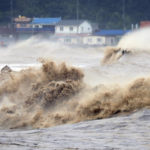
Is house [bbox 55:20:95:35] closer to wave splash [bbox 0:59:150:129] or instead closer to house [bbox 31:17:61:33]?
house [bbox 31:17:61:33]

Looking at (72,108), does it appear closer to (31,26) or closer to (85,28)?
(85,28)

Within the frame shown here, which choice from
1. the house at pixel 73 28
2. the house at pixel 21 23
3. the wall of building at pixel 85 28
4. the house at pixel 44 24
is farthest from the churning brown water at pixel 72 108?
the house at pixel 21 23

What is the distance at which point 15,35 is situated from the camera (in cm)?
5828

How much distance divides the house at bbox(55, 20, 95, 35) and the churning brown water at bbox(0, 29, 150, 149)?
3937cm

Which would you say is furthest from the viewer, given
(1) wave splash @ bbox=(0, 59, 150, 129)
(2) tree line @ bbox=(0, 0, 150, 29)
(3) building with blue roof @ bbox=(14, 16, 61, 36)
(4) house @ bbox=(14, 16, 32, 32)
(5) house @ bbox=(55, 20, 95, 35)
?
(2) tree line @ bbox=(0, 0, 150, 29)

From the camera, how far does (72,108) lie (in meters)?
12.8

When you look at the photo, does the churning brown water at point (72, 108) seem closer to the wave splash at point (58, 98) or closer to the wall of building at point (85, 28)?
the wave splash at point (58, 98)

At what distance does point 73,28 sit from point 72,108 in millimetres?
46166

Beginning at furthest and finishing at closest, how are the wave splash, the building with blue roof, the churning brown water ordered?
the building with blue roof
the wave splash
the churning brown water

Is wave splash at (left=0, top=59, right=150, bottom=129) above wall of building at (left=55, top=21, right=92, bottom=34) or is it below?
below

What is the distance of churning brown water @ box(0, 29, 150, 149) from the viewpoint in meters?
9.14

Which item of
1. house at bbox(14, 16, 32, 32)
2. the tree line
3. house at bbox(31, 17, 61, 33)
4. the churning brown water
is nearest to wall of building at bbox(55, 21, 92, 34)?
house at bbox(31, 17, 61, 33)

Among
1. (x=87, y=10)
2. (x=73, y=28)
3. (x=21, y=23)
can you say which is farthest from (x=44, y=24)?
(x=87, y=10)

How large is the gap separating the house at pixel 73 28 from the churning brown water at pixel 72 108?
39.4 meters
